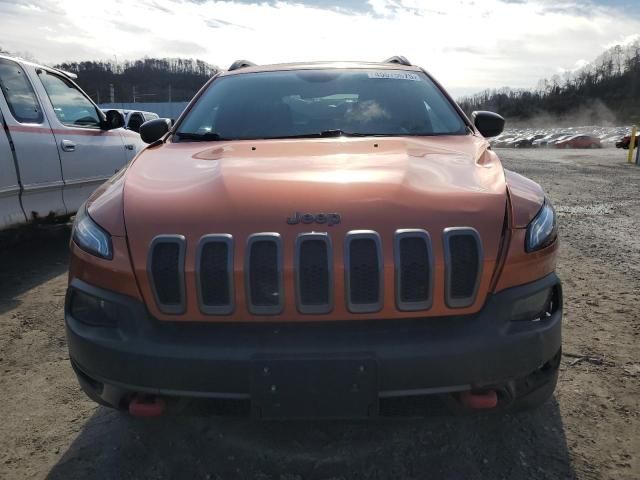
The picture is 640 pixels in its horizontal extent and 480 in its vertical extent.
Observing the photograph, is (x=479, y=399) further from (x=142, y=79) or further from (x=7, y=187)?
(x=142, y=79)

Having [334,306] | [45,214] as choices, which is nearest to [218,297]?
[334,306]

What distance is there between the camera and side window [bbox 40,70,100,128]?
17.2ft

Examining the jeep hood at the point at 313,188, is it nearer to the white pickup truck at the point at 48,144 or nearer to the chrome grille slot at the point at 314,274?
the chrome grille slot at the point at 314,274

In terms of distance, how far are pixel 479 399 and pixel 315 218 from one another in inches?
34.7

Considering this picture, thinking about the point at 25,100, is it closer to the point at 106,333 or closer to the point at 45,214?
the point at 45,214

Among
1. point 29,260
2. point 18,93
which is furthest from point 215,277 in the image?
point 29,260

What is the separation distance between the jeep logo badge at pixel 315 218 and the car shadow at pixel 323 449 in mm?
868

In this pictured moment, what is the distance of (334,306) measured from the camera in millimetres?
1798

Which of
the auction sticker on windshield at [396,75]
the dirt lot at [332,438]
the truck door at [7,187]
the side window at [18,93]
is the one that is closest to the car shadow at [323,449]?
the dirt lot at [332,438]

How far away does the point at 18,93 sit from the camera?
15.5 feet

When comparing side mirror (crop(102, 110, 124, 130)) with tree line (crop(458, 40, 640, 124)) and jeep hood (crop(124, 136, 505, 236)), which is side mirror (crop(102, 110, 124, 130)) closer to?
jeep hood (crop(124, 136, 505, 236))

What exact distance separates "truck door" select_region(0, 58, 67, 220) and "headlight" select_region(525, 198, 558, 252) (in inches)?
167

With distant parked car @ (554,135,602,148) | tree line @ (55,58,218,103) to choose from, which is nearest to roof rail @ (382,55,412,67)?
distant parked car @ (554,135,602,148)

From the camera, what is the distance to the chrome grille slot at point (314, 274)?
1789 millimetres
